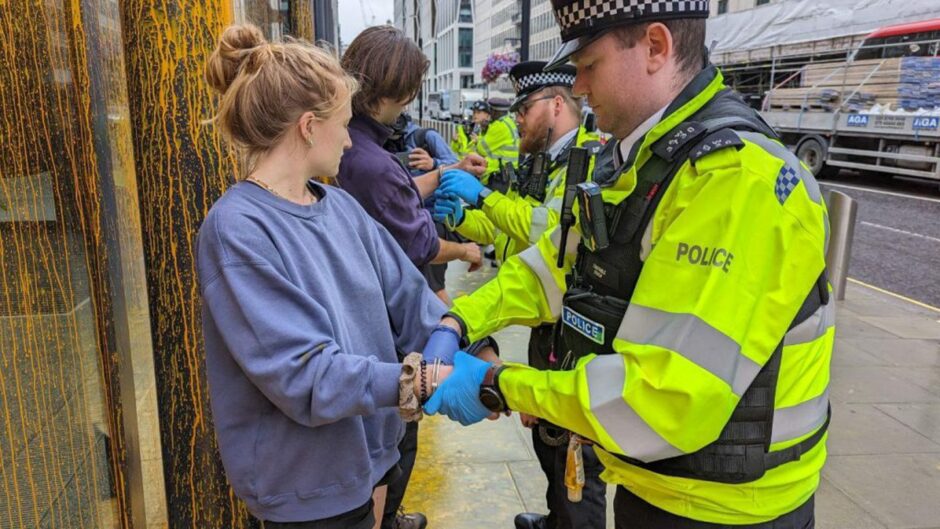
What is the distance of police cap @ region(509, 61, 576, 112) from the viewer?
3469 mm

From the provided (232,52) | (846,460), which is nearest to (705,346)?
(232,52)

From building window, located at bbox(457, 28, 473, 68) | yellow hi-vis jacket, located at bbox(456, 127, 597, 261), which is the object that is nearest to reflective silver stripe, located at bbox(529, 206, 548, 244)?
yellow hi-vis jacket, located at bbox(456, 127, 597, 261)

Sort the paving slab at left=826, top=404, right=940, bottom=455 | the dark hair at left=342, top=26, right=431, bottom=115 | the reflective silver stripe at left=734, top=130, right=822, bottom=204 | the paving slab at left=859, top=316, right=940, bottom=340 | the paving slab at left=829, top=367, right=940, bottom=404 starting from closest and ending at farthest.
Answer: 1. the reflective silver stripe at left=734, top=130, right=822, bottom=204
2. the dark hair at left=342, top=26, right=431, bottom=115
3. the paving slab at left=826, top=404, right=940, bottom=455
4. the paving slab at left=829, top=367, right=940, bottom=404
5. the paving slab at left=859, top=316, right=940, bottom=340

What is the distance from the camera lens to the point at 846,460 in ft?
12.4

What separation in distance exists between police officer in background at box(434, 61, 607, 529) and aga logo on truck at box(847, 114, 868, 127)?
1416cm

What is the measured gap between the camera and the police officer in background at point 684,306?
132cm

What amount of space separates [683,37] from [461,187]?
208cm

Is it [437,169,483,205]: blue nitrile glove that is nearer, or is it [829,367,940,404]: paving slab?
[437,169,483,205]: blue nitrile glove

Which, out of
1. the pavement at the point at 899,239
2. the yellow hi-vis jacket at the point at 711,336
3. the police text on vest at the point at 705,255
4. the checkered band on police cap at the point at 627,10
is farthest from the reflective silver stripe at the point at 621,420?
the pavement at the point at 899,239

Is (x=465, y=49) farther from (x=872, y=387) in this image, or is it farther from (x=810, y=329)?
(x=810, y=329)

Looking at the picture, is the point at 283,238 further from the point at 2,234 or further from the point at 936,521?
the point at 936,521

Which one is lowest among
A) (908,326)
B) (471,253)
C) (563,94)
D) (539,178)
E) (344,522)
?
(908,326)

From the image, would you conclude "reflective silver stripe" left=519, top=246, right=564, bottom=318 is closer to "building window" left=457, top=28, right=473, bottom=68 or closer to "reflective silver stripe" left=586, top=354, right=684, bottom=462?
"reflective silver stripe" left=586, top=354, right=684, bottom=462

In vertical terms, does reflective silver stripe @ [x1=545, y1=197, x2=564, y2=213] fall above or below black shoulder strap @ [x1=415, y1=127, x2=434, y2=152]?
below
